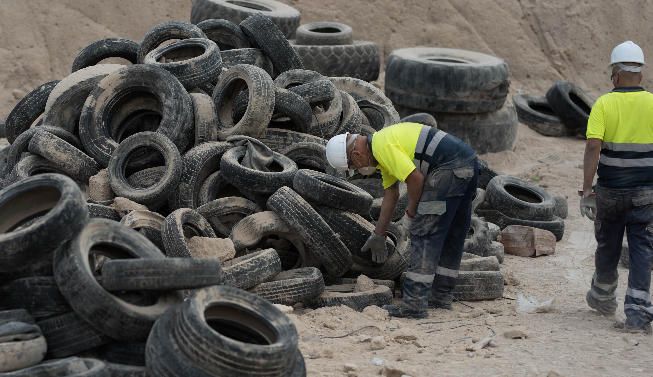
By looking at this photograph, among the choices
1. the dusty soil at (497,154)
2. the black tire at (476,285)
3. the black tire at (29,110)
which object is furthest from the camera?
the black tire at (29,110)

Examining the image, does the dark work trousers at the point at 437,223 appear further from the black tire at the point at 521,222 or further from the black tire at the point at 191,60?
the black tire at the point at 191,60

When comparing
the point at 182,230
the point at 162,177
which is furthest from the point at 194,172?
the point at 182,230

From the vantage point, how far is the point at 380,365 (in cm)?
680

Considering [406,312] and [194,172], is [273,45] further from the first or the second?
[406,312]

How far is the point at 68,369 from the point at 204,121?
14.1 ft

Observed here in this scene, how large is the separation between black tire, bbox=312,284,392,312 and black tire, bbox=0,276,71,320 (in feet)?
8.84

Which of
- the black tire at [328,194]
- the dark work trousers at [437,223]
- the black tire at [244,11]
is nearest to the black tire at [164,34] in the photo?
the black tire at [244,11]

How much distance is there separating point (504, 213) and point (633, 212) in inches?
138

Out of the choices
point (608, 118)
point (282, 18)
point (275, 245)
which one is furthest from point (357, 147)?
point (282, 18)

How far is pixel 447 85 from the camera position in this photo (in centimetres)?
1409

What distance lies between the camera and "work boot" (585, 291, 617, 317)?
28.1ft

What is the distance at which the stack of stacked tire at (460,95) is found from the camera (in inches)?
555

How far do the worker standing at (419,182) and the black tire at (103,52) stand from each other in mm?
4798

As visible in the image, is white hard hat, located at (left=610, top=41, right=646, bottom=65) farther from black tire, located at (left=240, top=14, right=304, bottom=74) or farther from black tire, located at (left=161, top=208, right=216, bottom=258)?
black tire, located at (left=240, top=14, right=304, bottom=74)
